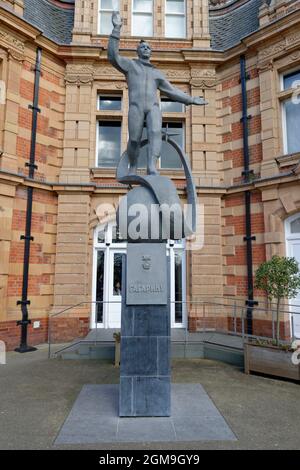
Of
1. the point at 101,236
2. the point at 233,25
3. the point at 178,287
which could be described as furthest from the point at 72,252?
the point at 233,25

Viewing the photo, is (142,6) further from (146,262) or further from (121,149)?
(146,262)

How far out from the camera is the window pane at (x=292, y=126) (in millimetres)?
9711

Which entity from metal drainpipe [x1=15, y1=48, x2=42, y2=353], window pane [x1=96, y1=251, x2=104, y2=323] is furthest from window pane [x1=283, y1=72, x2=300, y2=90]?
window pane [x1=96, y1=251, x2=104, y2=323]

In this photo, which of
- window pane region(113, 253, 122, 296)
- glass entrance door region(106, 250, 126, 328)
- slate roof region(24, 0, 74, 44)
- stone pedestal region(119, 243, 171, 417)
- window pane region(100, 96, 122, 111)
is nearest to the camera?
stone pedestal region(119, 243, 171, 417)

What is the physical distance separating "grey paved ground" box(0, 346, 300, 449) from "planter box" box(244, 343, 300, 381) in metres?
0.19

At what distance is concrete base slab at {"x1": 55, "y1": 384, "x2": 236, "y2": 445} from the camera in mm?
3793

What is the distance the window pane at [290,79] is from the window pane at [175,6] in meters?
4.57

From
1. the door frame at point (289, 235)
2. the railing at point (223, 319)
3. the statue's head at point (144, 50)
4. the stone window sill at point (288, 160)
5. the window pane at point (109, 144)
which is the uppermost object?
the window pane at point (109, 144)

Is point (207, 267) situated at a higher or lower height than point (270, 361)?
higher

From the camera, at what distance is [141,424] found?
13.6ft

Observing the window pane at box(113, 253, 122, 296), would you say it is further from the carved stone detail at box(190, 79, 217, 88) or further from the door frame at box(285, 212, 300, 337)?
the carved stone detail at box(190, 79, 217, 88)

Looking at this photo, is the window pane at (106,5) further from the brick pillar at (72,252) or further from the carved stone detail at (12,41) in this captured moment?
the brick pillar at (72,252)

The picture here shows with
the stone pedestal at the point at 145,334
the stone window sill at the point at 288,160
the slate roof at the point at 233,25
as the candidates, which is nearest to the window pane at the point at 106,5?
the slate roof at the point at 233,25

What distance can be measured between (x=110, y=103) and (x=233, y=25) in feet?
16.3
